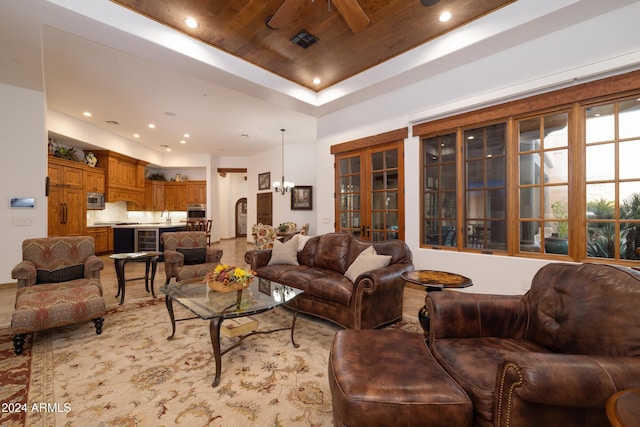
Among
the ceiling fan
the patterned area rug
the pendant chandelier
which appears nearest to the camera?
the patterned area rug

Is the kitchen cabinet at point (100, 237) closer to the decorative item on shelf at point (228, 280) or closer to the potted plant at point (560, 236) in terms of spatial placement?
the decorative item on shelf at point (228, 280)

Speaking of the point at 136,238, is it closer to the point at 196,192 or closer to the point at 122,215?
the point at 122,215

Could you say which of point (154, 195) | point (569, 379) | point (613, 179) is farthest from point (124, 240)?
point (613, 179)

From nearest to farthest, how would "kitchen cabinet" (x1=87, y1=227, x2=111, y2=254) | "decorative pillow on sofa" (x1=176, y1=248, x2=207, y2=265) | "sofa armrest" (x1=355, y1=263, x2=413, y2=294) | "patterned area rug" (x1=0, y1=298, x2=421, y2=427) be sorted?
"patterned area rug" (x1=0, y1=298, x2=421, y2=427) → "sofa armrest" (x1=355, y1=263, x2=413, y2=294) → "decorative pillow on sofa" (x1=176, y1=248, x2=207, y2=265) → "kitchen cabinet" (x1=87, y1=227, x2=111, y2=254)

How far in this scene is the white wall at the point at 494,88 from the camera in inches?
107

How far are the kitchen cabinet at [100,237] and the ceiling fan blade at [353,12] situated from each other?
802cm

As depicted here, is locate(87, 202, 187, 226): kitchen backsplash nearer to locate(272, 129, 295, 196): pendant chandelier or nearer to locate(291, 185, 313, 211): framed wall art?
locate(272, 129, 295, 196): pendant chandelier

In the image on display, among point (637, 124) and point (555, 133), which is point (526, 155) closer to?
point (555, 133)

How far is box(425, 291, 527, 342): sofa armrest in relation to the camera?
1692 mm

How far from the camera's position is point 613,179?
9.16 ft

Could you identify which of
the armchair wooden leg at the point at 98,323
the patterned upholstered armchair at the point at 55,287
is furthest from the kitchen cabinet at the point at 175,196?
the armchair wooden leg at the point at 98,323

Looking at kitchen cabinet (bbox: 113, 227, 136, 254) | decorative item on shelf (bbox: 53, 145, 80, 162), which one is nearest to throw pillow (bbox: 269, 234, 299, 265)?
kitchen cabinet (bbox: 113, 227, 136, 254)

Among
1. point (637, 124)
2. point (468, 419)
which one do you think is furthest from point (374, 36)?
point (468, 419)

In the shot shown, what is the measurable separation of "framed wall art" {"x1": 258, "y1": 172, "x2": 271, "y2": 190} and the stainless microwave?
4542 mm
